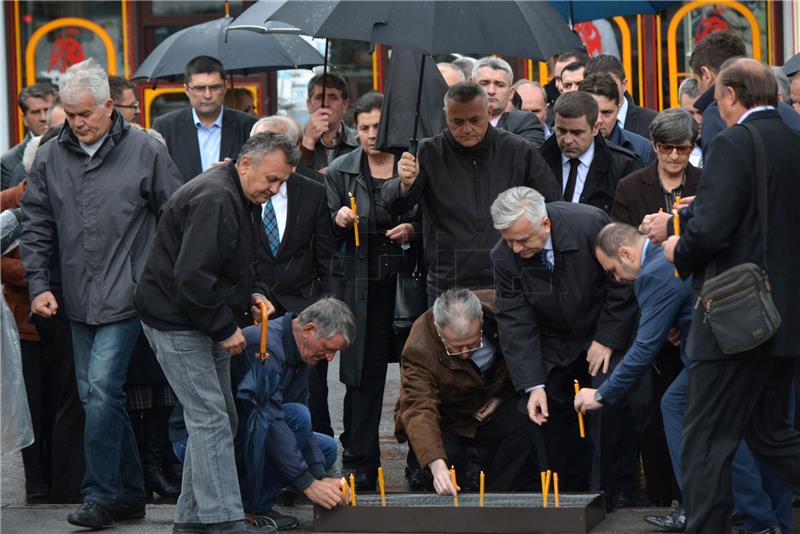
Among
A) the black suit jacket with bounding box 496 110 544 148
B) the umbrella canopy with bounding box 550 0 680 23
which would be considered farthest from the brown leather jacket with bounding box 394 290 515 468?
the umbrella canopy with bounding box 550 0 680 23

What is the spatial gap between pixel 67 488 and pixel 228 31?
3.34 metres

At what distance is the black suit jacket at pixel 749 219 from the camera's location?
5270mm

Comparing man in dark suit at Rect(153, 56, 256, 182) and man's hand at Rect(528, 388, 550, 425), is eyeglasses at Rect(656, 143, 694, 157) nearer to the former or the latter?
man's hand at Rect(528, 388, 550, 425)

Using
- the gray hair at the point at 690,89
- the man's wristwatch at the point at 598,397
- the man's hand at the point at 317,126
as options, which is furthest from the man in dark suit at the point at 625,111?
the man's wristwatch at the point at 598,397

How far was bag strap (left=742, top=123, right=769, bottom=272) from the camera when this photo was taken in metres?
5.28

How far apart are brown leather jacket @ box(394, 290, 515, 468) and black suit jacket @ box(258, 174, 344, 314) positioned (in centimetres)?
67

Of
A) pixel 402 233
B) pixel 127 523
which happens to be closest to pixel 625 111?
pixel 402 233

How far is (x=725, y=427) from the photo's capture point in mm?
Result: 5367

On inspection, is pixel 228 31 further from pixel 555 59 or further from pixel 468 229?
pixel 468 229

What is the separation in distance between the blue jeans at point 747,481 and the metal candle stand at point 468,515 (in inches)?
18.2

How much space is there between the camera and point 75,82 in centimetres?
664

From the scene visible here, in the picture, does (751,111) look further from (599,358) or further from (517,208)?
(599,358)

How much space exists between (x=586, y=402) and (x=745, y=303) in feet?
4.07

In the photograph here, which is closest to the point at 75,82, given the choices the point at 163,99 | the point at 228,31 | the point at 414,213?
the point at 414,213
